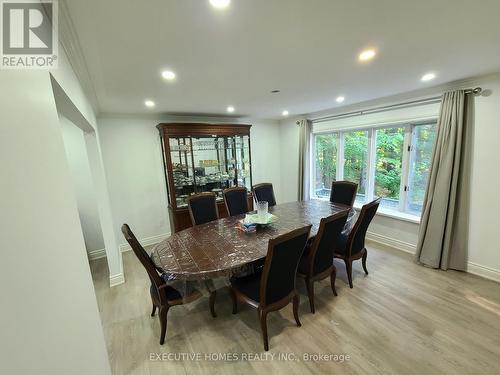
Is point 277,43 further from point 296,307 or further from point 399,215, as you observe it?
point 399,215

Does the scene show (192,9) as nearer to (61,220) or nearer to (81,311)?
(61,220)

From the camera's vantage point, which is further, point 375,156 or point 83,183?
point 375,156

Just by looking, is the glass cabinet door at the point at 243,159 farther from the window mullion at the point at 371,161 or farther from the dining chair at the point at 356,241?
the dining chair at the point at 356,241

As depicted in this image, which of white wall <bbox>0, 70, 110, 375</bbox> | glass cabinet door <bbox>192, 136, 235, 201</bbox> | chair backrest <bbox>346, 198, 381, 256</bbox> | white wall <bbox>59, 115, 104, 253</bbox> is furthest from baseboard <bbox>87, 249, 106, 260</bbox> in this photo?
chair backrest <bbox>346, 198, 381, 256</bbox>

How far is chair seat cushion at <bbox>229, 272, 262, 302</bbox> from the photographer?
1.85m

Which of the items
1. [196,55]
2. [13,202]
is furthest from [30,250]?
[196,55]

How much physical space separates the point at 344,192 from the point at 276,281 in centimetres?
226

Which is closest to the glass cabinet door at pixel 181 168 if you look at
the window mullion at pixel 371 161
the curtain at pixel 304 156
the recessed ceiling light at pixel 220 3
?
the curtain at pixel 304 156

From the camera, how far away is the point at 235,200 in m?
3.28

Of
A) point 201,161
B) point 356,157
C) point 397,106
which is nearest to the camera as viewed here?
point 397,106

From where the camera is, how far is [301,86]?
249cm

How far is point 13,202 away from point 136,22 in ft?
3.60

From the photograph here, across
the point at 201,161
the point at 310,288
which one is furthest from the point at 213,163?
the point at 310,288

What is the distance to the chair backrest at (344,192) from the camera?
3.33 metres
